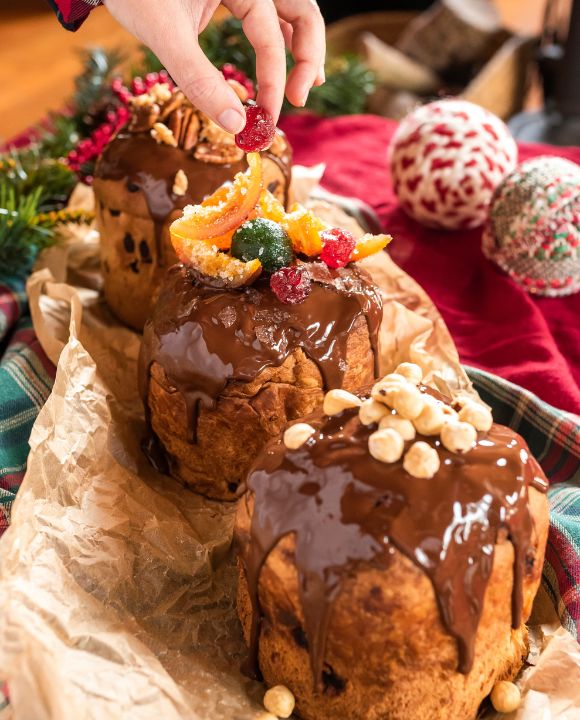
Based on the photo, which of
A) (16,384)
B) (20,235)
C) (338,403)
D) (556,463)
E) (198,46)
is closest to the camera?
(338,403)

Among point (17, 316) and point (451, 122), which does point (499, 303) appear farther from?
point (17, 316)

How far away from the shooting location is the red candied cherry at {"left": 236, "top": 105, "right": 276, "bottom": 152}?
204 cm

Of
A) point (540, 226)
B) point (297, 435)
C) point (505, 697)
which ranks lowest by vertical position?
point (540, 226)

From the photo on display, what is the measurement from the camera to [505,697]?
159 centimetres

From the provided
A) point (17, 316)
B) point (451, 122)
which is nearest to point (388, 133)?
point (451, 122)

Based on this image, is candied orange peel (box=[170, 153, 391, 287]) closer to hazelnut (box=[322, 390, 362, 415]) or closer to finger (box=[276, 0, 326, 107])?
finger (box=[276, 0, 326, 107])

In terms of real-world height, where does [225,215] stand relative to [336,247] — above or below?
above

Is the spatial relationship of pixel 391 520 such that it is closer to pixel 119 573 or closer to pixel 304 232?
pixel 119 573

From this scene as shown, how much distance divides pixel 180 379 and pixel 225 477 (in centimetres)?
30

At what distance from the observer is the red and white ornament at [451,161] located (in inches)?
119

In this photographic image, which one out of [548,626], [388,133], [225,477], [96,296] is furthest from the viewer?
[388,133]

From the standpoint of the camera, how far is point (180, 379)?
2.09 m

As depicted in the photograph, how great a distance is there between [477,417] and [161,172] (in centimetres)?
135

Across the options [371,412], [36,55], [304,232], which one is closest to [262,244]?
[304,232]
